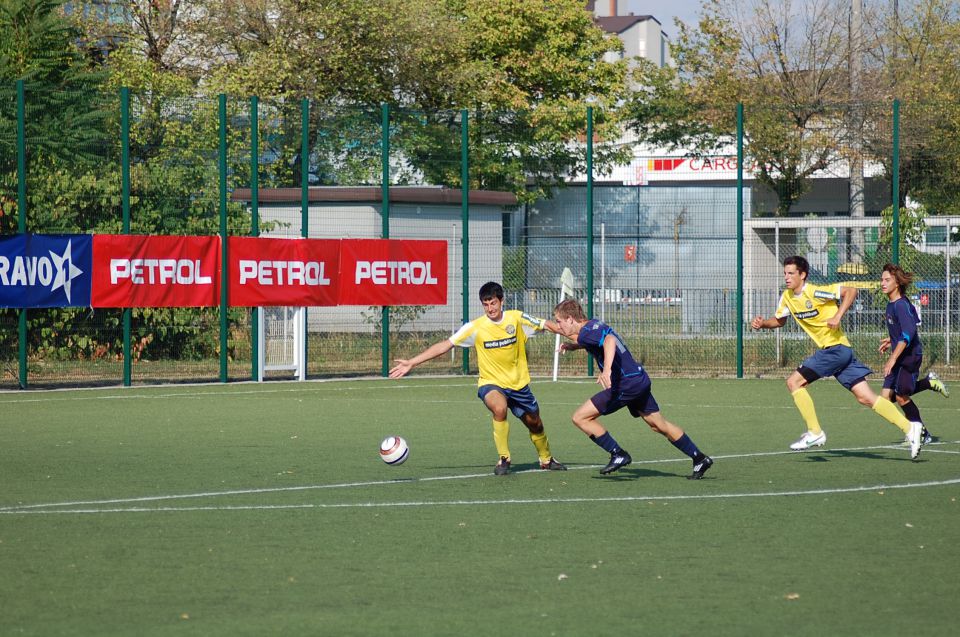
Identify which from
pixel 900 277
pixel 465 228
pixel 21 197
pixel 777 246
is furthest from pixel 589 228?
pixel 900 277

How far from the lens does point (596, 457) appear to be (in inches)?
487

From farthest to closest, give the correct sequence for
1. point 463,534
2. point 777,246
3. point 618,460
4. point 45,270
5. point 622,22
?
point 622,22
point 777,246
point 45,270
point 618,460
point 463,534

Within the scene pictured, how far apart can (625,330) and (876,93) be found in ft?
57.3

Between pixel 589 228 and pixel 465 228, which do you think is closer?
pixel 465 228

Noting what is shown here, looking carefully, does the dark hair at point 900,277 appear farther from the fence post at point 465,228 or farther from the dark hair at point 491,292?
the fence post at point 465,228

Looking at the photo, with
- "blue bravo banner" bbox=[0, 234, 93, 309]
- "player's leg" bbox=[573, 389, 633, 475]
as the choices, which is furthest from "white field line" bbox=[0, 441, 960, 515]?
"blue bravo banner" bbox=[0, 234, 93, 309]

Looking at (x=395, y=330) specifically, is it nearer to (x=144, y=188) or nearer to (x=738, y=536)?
(x=144, y=188)

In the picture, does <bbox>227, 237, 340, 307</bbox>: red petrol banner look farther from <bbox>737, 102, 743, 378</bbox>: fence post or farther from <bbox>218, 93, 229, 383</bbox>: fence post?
<bbox>737, 102, 743, 378</bbox>: fence post

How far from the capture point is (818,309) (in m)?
12.7

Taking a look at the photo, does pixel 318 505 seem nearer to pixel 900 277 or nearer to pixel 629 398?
pixel 629 398

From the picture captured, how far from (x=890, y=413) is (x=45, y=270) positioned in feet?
43.0

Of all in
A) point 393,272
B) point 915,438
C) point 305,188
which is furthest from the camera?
point 393,272

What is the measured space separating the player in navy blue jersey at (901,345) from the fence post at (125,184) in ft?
40.2

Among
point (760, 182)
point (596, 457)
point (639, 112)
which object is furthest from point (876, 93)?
point (596, 457)
